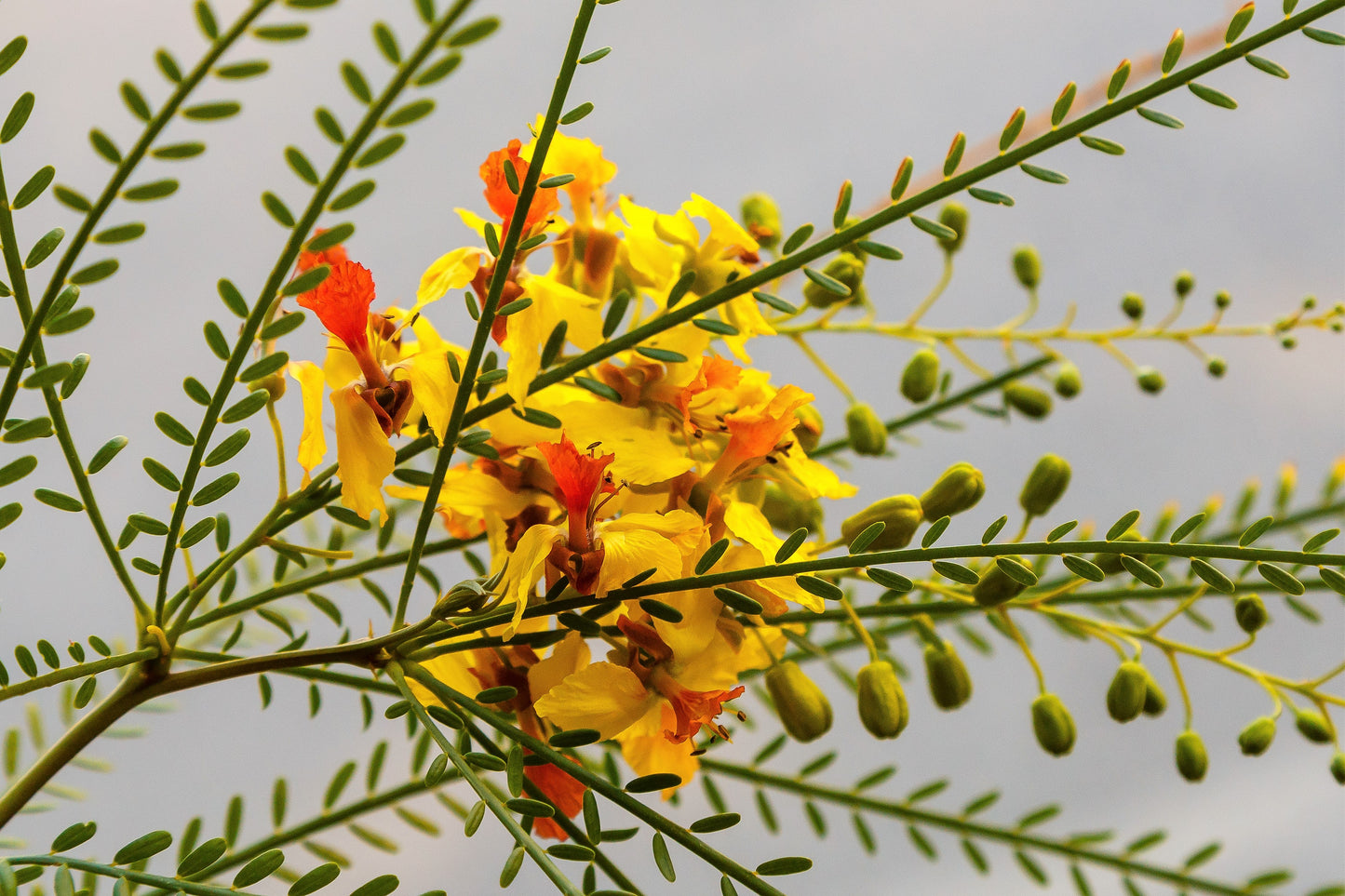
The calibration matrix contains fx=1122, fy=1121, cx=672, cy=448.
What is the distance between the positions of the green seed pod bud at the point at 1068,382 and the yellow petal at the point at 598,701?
262mm

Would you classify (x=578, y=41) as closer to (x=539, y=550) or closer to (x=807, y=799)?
(x=539, y=550)

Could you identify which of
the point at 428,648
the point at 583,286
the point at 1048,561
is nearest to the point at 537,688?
the point at 428,648

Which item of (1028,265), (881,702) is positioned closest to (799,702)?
(881,702)

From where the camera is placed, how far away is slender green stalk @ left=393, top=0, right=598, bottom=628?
28 cm

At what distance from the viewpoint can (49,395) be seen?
0.32 m

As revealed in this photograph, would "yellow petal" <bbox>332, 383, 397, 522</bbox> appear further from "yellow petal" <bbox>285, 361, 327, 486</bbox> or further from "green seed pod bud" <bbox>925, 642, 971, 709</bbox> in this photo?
"green seed pod bud" <bbox>925, 642, 971, 709</bbox>

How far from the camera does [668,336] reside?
37 centimetres

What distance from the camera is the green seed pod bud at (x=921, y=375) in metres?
0.46

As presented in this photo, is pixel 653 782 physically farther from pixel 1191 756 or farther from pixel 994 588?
pixel 1191 756

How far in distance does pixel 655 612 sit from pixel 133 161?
0.60ft

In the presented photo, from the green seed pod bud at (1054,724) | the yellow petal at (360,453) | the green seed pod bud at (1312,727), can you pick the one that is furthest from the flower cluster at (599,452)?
the green seed pod bud at (1312,727)

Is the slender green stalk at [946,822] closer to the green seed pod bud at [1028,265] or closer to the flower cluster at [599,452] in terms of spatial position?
the flower cluster at [599,452]

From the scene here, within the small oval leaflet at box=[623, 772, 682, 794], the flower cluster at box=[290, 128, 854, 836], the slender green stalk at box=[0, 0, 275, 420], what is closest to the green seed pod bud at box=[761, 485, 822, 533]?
the flower cluster at box=[290, 128, 854, 836]

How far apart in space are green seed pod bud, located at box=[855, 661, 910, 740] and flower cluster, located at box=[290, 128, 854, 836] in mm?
36
